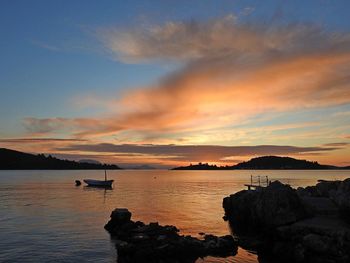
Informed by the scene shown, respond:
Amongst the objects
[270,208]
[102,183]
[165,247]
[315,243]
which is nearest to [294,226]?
[315,243]

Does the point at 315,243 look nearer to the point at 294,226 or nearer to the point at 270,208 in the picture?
the point at 294,226

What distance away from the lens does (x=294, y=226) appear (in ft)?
112

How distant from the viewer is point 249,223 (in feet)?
152

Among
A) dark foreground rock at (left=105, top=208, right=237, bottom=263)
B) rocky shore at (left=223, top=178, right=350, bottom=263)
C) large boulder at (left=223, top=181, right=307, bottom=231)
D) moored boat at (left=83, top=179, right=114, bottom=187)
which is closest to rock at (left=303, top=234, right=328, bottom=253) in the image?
rocky shore at (left=223, top=178, right=350, bottom=263)

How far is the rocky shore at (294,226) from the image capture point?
29.7 m

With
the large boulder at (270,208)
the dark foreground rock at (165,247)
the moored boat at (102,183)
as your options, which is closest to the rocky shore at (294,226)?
the large boulder at (270,208)

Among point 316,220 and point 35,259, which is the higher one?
point 316,220

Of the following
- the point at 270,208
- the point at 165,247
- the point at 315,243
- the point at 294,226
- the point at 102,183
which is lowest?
the point at 165,247

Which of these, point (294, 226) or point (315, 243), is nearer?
point (315, 243)

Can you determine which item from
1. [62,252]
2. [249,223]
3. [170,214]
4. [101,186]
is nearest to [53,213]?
[170,214]

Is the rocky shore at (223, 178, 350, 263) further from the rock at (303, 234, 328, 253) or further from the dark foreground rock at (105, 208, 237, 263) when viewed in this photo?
the dark foreground rock at (105, 208, 237, 263)

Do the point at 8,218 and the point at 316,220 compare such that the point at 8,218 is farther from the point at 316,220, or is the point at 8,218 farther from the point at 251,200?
the point at 316,220

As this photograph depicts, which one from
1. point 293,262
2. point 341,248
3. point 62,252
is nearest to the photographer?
point 341,248

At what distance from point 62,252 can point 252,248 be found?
58.3 ft
